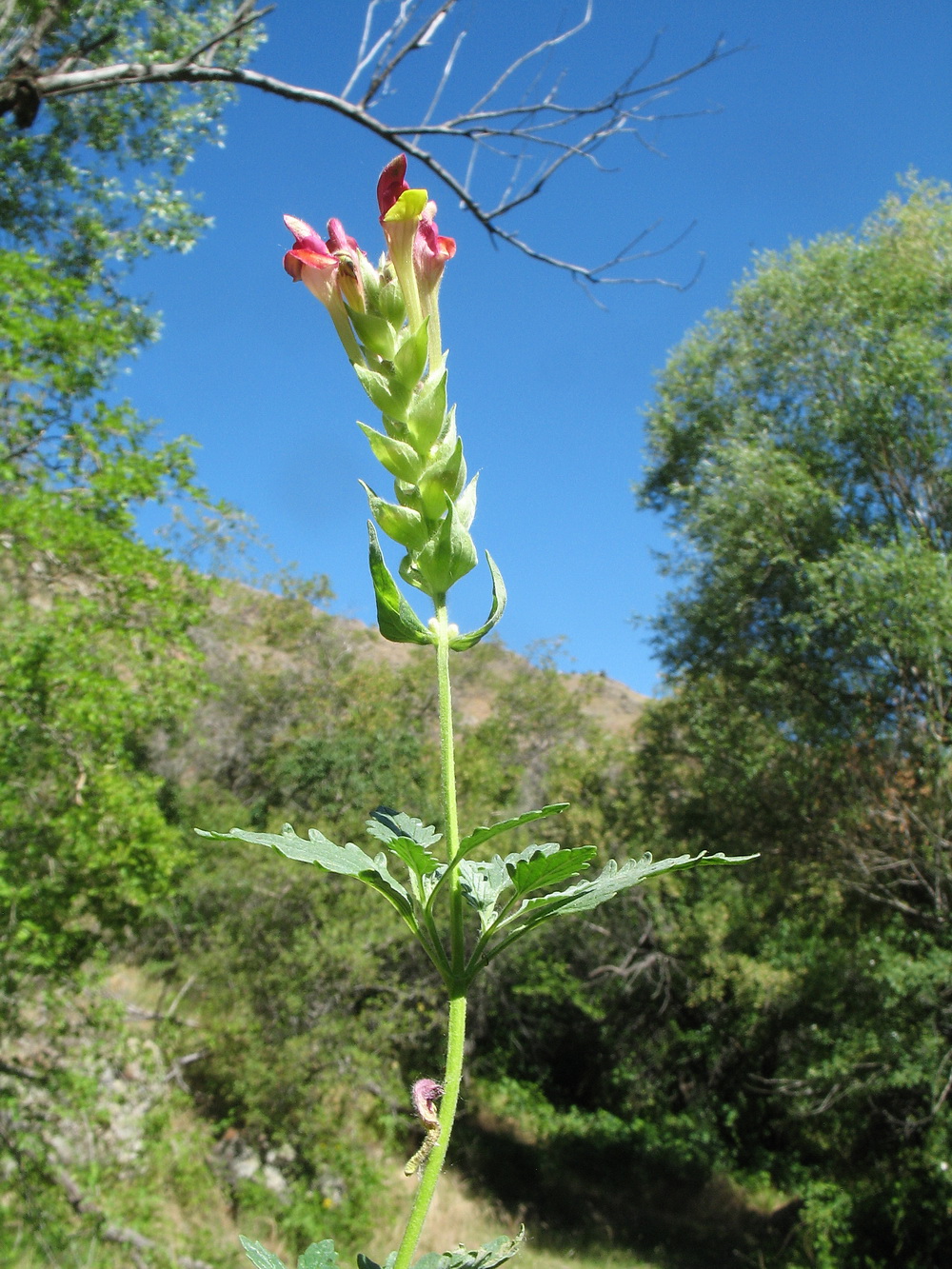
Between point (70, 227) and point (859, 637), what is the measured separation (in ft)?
30.0

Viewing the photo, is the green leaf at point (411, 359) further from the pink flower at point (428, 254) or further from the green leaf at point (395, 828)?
the green leaf at point (395, 828)

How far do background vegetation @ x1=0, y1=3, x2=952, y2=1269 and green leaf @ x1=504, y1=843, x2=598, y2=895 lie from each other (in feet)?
21.3

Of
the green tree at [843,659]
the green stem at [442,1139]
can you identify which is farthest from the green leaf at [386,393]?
the green tree at [843,659]

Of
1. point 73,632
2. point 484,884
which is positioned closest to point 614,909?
point 73,632

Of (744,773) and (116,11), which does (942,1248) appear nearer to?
(744,773)

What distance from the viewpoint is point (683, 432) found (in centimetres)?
1188

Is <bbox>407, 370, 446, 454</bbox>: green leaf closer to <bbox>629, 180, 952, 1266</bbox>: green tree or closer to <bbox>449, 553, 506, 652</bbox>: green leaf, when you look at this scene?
<bbox>449, 553, 506, 652</bbox>: green leaf

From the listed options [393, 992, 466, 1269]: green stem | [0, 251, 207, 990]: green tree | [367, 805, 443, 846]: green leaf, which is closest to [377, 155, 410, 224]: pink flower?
[367, 805, 443, 846]: green leaf

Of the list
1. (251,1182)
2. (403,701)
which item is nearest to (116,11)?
(251,1182)

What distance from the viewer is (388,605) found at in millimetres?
687

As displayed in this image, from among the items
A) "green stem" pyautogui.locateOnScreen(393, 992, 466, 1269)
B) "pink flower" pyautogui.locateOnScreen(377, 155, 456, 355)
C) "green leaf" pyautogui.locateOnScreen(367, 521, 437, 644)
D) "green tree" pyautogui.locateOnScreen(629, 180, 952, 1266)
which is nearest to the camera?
"green stem" pyautogui.locateOnScreen(393, 992, 466, 1269)

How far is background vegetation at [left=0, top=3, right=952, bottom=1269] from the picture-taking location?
7.14 meters

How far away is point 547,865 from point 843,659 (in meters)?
9.64

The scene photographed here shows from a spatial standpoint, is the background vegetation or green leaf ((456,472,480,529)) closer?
green leaf ((456,472,480,529))
